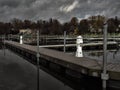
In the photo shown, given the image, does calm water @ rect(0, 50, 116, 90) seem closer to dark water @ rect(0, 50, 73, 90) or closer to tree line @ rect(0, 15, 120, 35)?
dark water @ rect(0, 50, 73, 90)

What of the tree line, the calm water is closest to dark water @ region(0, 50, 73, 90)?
the calm water

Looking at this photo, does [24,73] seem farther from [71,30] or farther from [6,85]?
[71,30]

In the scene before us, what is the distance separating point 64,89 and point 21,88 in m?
1.17

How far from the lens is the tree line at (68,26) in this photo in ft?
235

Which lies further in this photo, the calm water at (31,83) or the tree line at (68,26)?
the tree line at (68,26)

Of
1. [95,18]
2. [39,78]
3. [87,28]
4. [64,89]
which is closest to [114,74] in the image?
[64,89]

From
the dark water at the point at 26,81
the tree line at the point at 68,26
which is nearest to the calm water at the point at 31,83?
the dark water at the point at 26,81

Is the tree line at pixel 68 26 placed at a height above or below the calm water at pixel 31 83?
above

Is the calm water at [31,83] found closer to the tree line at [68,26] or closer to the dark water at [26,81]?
the dark water at [26,81]

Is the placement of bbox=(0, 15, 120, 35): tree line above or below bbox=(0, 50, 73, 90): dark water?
above

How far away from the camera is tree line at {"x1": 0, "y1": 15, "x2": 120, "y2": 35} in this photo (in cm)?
7150

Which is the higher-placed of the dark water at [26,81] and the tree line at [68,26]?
the tree line at [68,26]

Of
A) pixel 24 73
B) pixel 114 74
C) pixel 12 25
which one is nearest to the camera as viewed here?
pixel 114 74

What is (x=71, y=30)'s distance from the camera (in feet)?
249
